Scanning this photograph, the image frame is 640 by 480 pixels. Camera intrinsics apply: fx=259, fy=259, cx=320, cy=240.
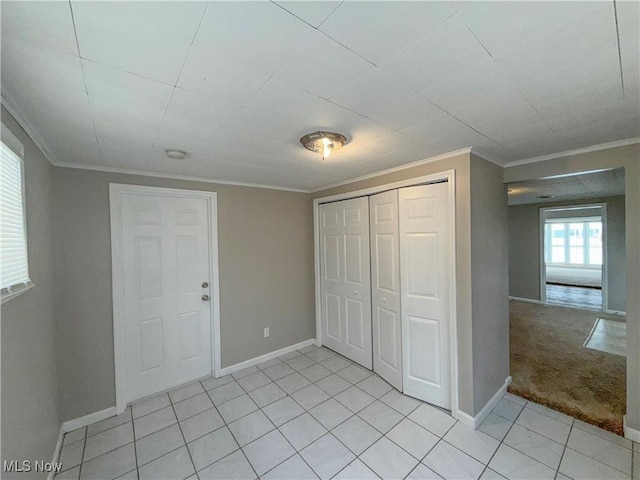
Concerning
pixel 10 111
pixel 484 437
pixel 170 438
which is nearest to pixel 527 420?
pixel 484 437

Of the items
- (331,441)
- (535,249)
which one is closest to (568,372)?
(331,441)

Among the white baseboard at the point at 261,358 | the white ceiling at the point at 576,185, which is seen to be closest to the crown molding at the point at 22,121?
the white baseboard at the point at 261,358

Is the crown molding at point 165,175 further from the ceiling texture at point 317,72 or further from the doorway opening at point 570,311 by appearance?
the doorway opening at point 570,311

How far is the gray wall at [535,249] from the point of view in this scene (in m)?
4.74

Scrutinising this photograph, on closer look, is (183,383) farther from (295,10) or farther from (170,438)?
(295,10)

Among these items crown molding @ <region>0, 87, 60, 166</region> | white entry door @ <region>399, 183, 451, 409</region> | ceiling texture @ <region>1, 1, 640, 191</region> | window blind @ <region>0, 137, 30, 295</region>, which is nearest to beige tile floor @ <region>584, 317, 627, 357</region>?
white entry door @ <region>399, 183, 451, 409</region>

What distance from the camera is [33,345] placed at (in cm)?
154

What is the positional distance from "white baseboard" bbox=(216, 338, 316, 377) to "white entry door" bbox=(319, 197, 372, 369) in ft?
0.99

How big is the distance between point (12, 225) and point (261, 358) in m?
2.71

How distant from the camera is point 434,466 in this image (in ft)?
5.82

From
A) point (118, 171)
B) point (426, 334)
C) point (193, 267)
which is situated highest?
point (118, 171)

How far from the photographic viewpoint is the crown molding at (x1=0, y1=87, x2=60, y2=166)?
1209 millimetres

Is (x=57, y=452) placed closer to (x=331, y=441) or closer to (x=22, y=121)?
(x=331, y=441)

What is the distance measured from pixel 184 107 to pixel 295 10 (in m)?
0.85
